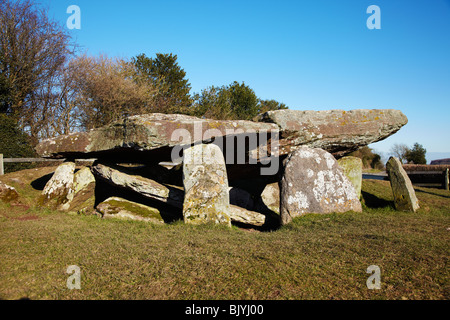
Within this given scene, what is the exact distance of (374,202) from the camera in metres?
10.7

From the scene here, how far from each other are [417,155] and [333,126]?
84.8 feet

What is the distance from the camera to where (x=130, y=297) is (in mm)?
3768

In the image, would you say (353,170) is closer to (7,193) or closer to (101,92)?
(7,193)

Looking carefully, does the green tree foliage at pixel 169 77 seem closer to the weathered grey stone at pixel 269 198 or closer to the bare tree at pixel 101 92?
the bare tree at pixel 101 92

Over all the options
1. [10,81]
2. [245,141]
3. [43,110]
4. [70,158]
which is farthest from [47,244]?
[43,110]

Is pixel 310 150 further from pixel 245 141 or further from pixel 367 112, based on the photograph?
pixel 367 112

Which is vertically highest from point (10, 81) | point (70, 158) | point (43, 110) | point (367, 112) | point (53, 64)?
point (53, 64)

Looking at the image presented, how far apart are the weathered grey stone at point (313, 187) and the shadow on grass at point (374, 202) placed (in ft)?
6.08

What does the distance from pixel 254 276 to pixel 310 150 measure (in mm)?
5833

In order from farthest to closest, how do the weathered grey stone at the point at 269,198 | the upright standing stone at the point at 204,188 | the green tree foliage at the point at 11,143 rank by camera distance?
the green tree foliage at the point at 11,143, the weathered grey stone at the point at 269,198, the upright standing stone at the point at 204,188

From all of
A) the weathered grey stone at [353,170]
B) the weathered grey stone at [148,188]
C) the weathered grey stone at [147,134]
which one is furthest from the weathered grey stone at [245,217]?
the weathered grey stone at [353,170]

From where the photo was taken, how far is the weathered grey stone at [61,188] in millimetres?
9539

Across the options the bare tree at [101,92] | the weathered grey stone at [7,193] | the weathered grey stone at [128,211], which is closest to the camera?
the weathered grey stone at [128,211]

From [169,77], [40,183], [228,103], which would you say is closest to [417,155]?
[228,103]
